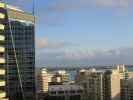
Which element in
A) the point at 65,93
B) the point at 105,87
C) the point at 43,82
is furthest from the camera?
the point at 43,82

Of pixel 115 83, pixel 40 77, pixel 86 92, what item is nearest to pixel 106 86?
pixel 115 83

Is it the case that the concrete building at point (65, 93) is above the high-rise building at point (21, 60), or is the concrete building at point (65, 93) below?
below

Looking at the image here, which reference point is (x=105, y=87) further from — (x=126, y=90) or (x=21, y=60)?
(x=21, y=60)

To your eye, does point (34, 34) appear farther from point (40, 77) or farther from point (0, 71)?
point (40, 77)

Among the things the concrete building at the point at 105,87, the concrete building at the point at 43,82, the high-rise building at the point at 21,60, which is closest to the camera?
the high-rise building at the point at 21,60

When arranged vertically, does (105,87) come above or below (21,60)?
below

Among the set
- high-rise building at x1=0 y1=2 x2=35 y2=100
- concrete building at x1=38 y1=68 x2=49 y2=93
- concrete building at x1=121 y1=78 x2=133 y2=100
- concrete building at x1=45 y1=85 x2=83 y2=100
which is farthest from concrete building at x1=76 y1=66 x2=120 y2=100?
high-rise building at x1=0 y1=2 x2=35 y2=100

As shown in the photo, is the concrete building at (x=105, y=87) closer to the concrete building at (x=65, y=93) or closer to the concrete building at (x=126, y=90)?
the concrete building at (x=65, y=93)

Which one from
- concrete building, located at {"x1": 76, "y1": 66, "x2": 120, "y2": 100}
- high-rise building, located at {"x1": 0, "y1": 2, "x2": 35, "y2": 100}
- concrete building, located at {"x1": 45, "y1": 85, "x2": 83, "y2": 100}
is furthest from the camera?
concrete building, located at {"x1": 45, "y1": 85, "x2": 83, "y2": 100}

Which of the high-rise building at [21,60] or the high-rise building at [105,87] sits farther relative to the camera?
the high-rise building at [105,87]

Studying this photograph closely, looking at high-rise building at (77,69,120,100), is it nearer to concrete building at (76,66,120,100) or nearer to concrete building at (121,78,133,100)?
concrete building at (76,66,120,100)

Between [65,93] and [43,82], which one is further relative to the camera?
[43,82]

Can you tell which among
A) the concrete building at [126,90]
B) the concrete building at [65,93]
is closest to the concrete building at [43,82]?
the concrete building at [65,93]

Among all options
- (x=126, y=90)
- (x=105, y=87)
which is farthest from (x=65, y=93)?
(x=126, y=90)
